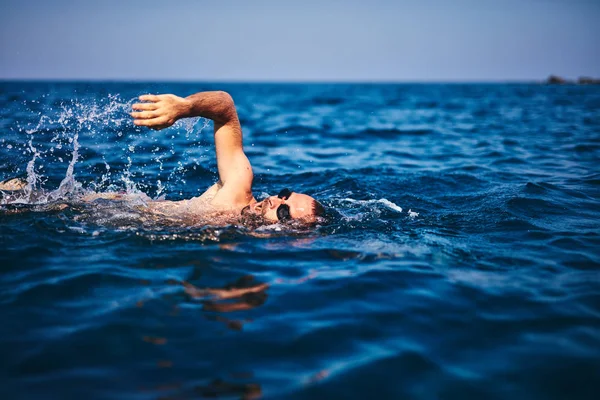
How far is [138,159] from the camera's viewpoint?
11234mm

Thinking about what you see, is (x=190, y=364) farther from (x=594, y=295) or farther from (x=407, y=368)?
(x=594, y=295)

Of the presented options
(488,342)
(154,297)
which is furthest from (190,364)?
(488,342)

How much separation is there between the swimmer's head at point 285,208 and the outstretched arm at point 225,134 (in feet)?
0.62

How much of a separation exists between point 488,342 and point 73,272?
3575 mm

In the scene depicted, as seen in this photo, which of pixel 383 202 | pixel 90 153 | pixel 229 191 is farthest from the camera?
pixel 90 153

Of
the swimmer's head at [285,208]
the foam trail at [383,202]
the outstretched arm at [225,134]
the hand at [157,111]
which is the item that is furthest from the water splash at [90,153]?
the foam trail at [383,202]

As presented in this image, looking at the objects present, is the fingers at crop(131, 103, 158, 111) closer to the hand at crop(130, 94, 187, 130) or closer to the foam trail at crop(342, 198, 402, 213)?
the hand at crop(130, 94, 187, 130)

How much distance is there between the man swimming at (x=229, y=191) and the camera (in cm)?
523

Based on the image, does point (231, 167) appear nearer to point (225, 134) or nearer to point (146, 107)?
Result: point (225, 134)

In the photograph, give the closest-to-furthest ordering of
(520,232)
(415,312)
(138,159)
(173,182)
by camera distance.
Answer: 1. (415,312)
2. (520,232)
3. (173,182)
4. (138,159)

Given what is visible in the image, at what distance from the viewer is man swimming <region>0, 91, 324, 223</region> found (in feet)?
17.2

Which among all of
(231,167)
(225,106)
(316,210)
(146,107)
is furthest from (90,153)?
(146,107)

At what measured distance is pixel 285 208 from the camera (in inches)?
232

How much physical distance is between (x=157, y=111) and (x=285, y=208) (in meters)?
2.07
